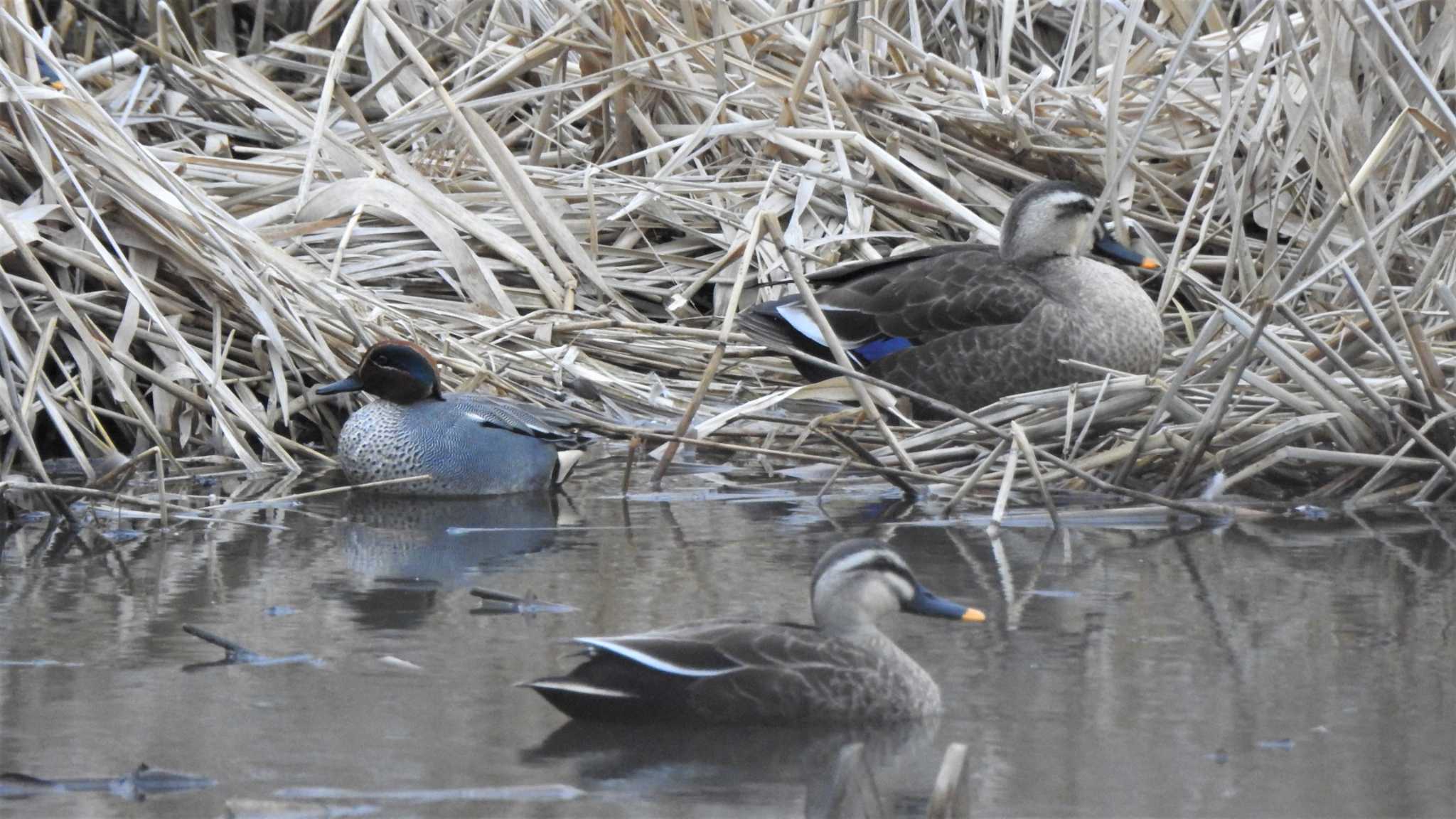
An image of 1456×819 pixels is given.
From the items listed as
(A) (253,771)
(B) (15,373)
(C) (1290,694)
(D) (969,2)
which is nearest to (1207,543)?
(C) (1290,694)

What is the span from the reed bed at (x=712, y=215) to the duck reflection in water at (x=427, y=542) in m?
0.45

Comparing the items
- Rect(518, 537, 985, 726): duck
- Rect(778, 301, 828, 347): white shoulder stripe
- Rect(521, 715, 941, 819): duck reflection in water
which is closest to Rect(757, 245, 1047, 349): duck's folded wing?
Rect(778, 301, 828, 347): white shoulder stripe

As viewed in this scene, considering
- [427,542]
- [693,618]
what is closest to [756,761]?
[693,618]

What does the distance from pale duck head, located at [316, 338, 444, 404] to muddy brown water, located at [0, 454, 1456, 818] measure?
0.55 meters

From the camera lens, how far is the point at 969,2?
8977mm

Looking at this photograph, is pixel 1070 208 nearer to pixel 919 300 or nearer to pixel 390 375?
pixel 919 300

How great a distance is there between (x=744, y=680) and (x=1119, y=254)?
376cm

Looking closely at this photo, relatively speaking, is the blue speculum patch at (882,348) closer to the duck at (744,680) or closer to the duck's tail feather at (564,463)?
the duck's tail feather at (564,463)

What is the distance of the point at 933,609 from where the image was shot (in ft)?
11.9

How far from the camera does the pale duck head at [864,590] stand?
358cm

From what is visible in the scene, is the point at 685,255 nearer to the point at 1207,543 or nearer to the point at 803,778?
the point at 1207,543

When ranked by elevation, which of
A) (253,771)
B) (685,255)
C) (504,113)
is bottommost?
(253,771)

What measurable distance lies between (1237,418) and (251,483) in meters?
2.69

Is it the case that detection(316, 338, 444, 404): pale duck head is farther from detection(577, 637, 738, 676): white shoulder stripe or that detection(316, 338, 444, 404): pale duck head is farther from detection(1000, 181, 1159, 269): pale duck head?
detection(577, 637, 738, 676): white shoulder stripe
